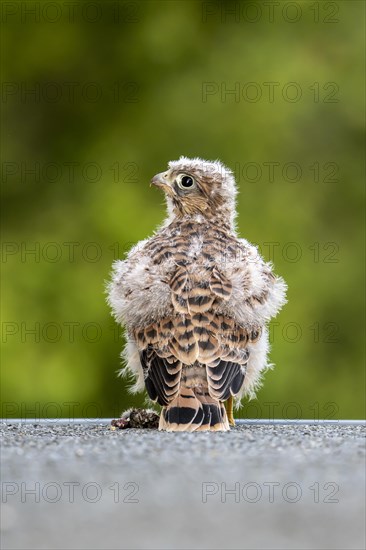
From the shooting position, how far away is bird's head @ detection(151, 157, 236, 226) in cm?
401

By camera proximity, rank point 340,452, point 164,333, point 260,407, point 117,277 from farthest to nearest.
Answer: point 260,407 < point 117,277 < point 164,333 < point 340,452

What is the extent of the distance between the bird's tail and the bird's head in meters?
0.85

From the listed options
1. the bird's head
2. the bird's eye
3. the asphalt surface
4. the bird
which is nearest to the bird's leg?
the bird

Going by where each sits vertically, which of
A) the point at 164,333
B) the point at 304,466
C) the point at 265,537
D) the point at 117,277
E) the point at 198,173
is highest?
the point at 198,173

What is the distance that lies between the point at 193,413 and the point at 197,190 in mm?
1037

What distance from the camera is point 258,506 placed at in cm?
215

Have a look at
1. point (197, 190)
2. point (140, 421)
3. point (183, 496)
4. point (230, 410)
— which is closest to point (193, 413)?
point (140, 421)

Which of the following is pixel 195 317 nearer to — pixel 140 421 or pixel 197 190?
pixel 140 421

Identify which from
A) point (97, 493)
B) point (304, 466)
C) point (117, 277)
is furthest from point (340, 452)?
point (117, 277)

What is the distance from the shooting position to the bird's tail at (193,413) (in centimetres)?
330

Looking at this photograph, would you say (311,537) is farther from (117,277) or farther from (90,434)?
(117,277)

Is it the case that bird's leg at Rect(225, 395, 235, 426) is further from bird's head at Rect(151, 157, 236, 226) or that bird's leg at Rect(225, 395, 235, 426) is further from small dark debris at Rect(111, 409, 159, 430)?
bird's head at Rect(151, 157, 236, 226)

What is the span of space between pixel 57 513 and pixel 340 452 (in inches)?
30.3

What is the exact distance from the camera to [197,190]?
4047 millimetres
